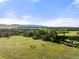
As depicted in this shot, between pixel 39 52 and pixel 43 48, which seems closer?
pixel 39 52

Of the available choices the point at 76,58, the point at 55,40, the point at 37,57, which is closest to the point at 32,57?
the point at 37,57

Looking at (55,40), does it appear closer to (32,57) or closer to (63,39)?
(63,39)

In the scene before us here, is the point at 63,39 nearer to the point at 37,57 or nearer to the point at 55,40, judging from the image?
the point at 55,40

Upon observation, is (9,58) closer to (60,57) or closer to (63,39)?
(60,57)

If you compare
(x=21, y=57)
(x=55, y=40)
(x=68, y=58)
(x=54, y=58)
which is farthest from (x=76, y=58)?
(x=55, y=40)

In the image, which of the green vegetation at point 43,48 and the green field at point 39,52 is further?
the green vegetation at point 43,48

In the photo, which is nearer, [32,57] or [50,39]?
[32,57]

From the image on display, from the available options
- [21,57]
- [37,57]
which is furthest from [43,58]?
[21,57]

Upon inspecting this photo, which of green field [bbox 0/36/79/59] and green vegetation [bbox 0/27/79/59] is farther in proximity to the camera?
green vegetation [bbox 0/27/79/59]

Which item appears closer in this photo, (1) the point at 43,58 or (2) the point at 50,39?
(1) the point at 43,58
